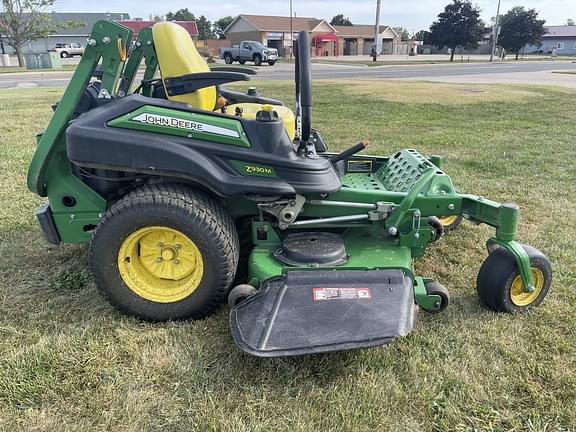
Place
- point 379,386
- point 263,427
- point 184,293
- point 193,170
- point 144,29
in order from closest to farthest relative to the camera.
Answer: point 263,427 < point 379,386 < point 193,170 < point 184,293 < point 144,29

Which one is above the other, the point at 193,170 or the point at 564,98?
the point at 193,170

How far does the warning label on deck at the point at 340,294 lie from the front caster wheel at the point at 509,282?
2.61ft

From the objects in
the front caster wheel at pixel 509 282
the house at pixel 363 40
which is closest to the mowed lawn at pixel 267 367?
the front caster wheel at pixel 509 282

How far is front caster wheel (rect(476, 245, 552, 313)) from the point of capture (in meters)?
2.74

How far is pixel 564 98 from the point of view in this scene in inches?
471

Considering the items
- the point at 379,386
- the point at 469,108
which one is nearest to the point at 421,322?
the point at 379,386

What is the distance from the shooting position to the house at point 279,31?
56688mm

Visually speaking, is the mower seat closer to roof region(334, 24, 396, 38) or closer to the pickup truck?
the pickup truck

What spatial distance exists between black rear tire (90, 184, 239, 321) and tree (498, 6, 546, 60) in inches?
2208

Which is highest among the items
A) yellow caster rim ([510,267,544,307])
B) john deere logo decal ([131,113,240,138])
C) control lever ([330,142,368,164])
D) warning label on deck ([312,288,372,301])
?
john deere logo decal ([131,113,240,138])

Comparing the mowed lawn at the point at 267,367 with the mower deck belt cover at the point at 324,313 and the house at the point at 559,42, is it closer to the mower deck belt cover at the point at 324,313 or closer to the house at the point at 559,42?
the mower deck belt cover at the point at 324,313

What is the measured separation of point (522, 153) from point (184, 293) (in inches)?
209

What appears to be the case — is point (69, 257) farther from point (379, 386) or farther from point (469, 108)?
point (469, 108)

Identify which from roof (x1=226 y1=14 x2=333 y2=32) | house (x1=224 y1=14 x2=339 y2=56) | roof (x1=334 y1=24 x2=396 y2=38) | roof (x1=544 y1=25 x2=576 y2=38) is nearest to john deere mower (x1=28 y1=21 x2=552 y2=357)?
house (x1=224 y1=14 x2=339 y2=56)
